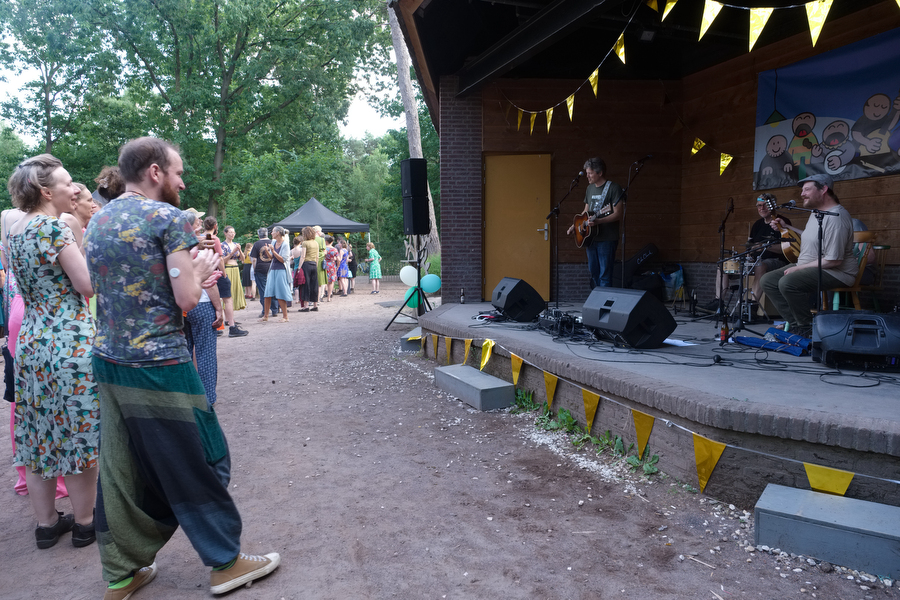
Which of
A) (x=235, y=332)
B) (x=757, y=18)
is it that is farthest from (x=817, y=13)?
(x=235, y=332)

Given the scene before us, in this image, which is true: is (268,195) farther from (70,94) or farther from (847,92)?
(847,92)

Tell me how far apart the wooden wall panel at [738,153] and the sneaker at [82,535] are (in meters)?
7.06

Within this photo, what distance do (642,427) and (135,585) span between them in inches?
103

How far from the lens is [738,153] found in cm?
770

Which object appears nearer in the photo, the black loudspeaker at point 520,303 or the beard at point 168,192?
the beard at point 168,192

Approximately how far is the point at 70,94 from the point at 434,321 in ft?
86.4

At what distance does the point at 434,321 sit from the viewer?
703 centimetres

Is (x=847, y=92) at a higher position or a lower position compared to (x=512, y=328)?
higher

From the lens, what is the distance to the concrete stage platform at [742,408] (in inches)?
101

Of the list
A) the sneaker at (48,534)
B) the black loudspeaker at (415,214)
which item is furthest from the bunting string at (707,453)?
the black loudspeaker at (415,214)

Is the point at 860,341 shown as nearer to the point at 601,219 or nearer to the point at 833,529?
the point at 833,529

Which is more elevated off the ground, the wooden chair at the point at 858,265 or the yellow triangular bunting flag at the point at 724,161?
the yellow triangular bunting flag at the point at 724,161

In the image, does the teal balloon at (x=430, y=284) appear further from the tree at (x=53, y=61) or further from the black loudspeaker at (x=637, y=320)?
the tree at (x=53, y=61)

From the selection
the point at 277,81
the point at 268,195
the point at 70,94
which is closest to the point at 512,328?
the point at 268,195
